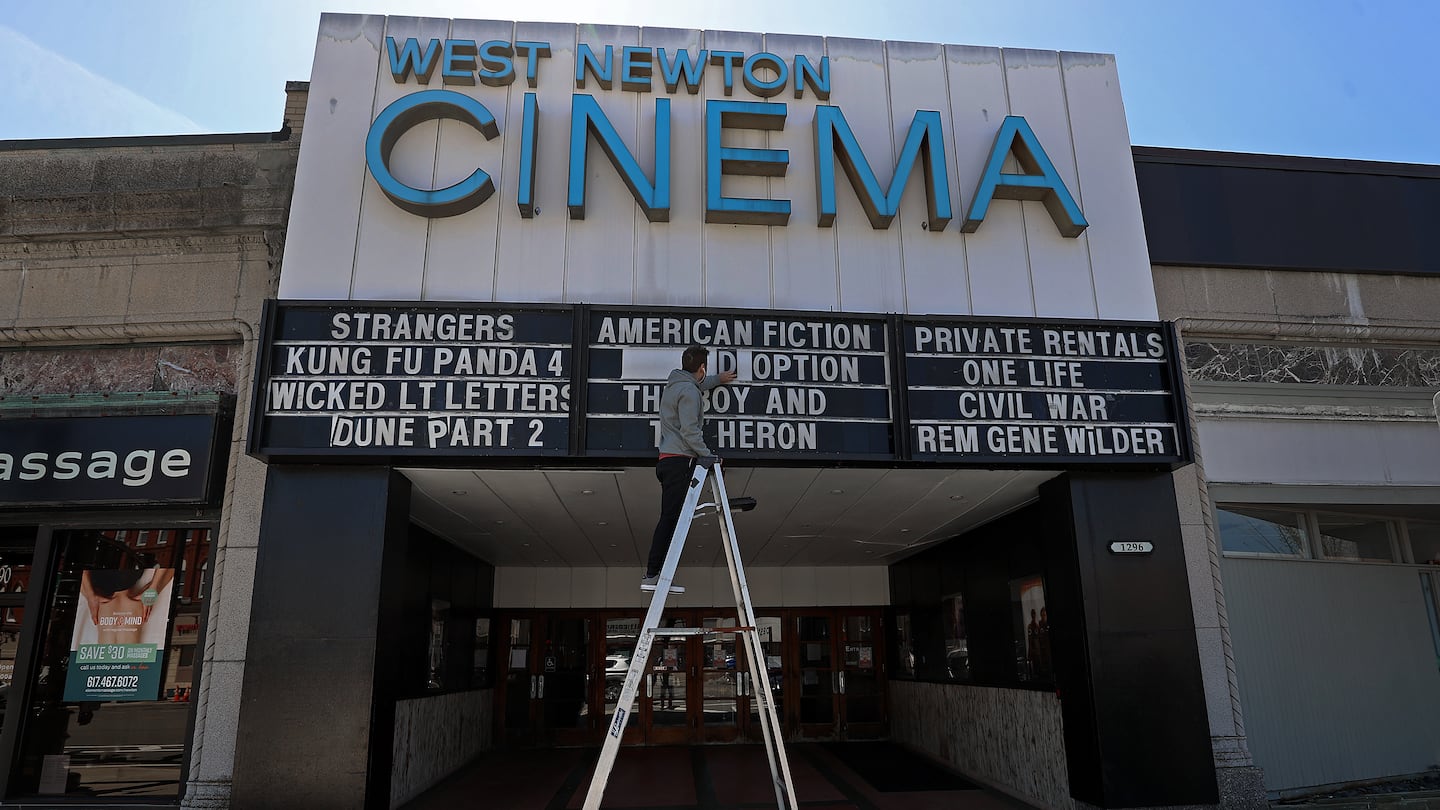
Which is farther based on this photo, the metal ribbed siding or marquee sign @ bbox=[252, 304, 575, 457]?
the metal ribbed siding

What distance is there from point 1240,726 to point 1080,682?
175 cm

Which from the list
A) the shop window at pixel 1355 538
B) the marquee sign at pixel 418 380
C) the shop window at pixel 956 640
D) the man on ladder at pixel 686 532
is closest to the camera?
the man on ladder at pixel 686 532

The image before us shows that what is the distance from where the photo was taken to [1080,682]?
6.93 m

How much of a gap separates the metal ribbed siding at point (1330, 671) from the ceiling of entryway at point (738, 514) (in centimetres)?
241

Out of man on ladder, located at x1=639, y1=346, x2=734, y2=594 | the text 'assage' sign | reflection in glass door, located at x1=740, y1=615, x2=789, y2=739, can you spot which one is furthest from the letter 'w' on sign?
reflection in glass door, located at x1=740, y1=615, x2=789, y2=739

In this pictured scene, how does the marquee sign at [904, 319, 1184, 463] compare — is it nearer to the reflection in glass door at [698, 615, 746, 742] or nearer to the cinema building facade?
the cinema building facade

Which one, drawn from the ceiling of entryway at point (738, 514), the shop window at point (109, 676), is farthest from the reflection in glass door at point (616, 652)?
the shop window at point (109, 676)

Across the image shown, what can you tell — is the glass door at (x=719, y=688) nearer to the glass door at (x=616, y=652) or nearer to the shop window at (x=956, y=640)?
the glass door at (x=616, y=652)

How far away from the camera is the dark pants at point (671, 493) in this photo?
502cm

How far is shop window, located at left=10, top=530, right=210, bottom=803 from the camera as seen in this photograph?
715 cm

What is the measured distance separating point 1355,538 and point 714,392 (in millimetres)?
7249

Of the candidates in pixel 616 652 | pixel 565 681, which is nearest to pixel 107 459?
pixel 565 681

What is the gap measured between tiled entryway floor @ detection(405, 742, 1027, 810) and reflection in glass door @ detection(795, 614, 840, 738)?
77 cm

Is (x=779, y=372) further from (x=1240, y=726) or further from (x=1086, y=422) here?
(x=1240, y=726)
